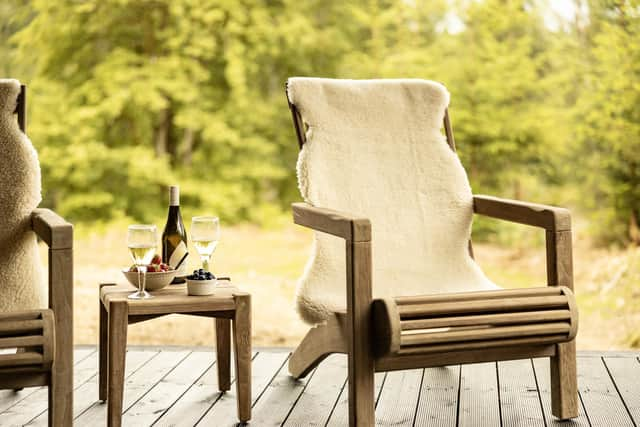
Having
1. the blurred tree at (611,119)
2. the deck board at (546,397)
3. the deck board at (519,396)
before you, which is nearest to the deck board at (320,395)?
the deck board at (519,396)

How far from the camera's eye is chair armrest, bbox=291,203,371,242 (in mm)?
1938

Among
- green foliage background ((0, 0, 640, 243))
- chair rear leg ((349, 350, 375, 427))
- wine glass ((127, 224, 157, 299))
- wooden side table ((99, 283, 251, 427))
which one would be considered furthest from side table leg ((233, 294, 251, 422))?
green foliage background ((0, 0, 640, 243))

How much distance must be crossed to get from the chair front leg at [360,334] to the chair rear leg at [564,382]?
0.55m

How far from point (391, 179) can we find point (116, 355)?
39.2 inches

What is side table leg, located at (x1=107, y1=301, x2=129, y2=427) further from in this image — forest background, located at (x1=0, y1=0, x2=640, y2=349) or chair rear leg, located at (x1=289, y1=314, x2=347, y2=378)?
forest background, located at (x1=0, y1=0, x2=640, y2=349)

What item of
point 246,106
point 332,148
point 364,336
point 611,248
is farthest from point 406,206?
point 246,106

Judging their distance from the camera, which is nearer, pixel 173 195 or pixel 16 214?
pixel 16 214

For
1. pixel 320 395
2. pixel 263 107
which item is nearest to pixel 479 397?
pixel 320 395

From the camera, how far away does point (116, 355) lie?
207cm

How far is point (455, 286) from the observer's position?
2.38 m

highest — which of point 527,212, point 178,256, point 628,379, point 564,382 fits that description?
point 527,212

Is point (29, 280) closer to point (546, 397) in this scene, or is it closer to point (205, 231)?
point (205, 231)

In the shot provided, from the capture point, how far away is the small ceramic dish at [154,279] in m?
2.20

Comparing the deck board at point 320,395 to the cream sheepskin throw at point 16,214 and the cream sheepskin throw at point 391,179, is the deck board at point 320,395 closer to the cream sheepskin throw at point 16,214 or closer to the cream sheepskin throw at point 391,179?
the cream sheepskin throw at point 391,179
